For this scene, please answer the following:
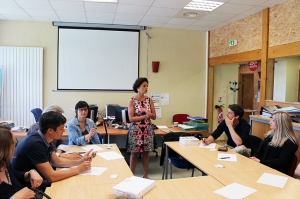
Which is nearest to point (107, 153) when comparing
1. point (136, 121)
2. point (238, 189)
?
point (136, 121)

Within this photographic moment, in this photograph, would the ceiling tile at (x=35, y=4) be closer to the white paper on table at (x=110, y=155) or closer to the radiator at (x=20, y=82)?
the radiator at (x=20, y=82)

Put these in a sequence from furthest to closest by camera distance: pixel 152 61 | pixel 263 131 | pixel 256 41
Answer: pixel 152 61 → pixel 256 41 → pixel 263 131

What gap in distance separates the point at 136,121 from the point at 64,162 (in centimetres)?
135

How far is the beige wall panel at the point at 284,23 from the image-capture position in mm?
3676

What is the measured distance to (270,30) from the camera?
13.7 ft

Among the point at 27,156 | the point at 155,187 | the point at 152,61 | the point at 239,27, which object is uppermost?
the point at 239,27

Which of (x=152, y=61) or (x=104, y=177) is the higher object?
(x=152, y=61)

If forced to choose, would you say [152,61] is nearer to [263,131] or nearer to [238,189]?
[263,131]

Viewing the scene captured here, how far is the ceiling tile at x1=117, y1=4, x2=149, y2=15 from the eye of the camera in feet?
14.4

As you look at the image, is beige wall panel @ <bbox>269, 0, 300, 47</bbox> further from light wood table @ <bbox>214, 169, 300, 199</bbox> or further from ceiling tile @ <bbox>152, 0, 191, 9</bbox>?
light wood table @ <bbox>214, 169, 300, 199</bbox>

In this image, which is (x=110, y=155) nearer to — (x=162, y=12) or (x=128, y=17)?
(x=162, y=12)

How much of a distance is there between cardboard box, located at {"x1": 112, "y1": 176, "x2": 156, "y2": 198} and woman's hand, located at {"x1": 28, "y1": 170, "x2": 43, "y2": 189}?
0.57m

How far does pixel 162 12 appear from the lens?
4.69m

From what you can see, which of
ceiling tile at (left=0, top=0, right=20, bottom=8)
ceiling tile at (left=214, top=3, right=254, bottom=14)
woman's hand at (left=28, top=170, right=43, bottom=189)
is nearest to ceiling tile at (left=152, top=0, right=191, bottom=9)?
ceiling tile at (left=214, top=3, right=254, bottom=14)
